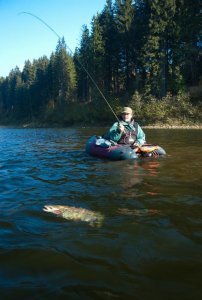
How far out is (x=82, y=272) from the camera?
432 cm

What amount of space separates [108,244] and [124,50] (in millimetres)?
52867

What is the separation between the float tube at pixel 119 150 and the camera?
44.3ft

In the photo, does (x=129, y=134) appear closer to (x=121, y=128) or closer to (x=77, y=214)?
(x=121, y=128)

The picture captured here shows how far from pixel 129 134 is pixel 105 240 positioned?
9424 millimetres

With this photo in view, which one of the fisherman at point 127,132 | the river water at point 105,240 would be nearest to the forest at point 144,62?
the fisherman at point 127,132

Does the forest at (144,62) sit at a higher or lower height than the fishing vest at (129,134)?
higher

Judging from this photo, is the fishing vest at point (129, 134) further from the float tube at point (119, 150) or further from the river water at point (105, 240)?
the river water at point (105, 240)

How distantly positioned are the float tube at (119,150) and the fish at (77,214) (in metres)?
6.96

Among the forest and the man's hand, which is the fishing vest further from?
the forest

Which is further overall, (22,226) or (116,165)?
(116,165)

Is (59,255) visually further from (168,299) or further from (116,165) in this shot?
(116,165)

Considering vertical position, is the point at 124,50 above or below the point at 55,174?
above

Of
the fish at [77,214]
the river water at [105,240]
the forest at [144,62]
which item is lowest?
the river water at [105,240]

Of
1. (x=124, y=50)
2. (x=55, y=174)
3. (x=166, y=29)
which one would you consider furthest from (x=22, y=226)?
(x=124, y=50)
